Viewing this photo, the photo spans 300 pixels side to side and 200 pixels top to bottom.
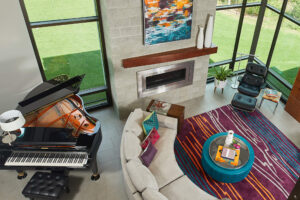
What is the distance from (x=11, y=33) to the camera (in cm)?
489

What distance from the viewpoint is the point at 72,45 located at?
830 centimetres

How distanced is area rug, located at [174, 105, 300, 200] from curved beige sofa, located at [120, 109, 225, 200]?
2.14 feet

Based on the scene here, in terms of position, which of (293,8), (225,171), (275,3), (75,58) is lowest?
(225,171)

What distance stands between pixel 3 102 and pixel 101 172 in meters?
2.61

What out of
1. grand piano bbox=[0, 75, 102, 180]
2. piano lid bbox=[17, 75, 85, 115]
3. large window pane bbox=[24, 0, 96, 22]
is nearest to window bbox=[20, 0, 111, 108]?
large window pane bbox=[24, 0, 96, 22]

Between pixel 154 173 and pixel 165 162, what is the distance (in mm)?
303

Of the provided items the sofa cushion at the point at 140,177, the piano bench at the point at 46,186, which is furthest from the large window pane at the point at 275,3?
the piano bench at the point at 46,186

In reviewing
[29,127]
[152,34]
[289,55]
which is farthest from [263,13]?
[29,127]

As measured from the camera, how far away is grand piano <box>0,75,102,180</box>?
4156 millimetres

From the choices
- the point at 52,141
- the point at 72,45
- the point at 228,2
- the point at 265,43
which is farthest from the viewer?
the point at 265,43

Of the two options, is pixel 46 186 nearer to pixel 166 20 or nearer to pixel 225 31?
pixel 166 20

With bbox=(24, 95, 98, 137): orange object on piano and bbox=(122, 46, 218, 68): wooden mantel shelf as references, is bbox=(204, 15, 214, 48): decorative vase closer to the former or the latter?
bbox=(122, 46, 218, 68): wooden mantel shelf

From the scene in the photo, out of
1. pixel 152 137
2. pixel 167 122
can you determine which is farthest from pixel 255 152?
pixel 152 137

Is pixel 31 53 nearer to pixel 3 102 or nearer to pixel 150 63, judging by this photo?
pixel 3 102
